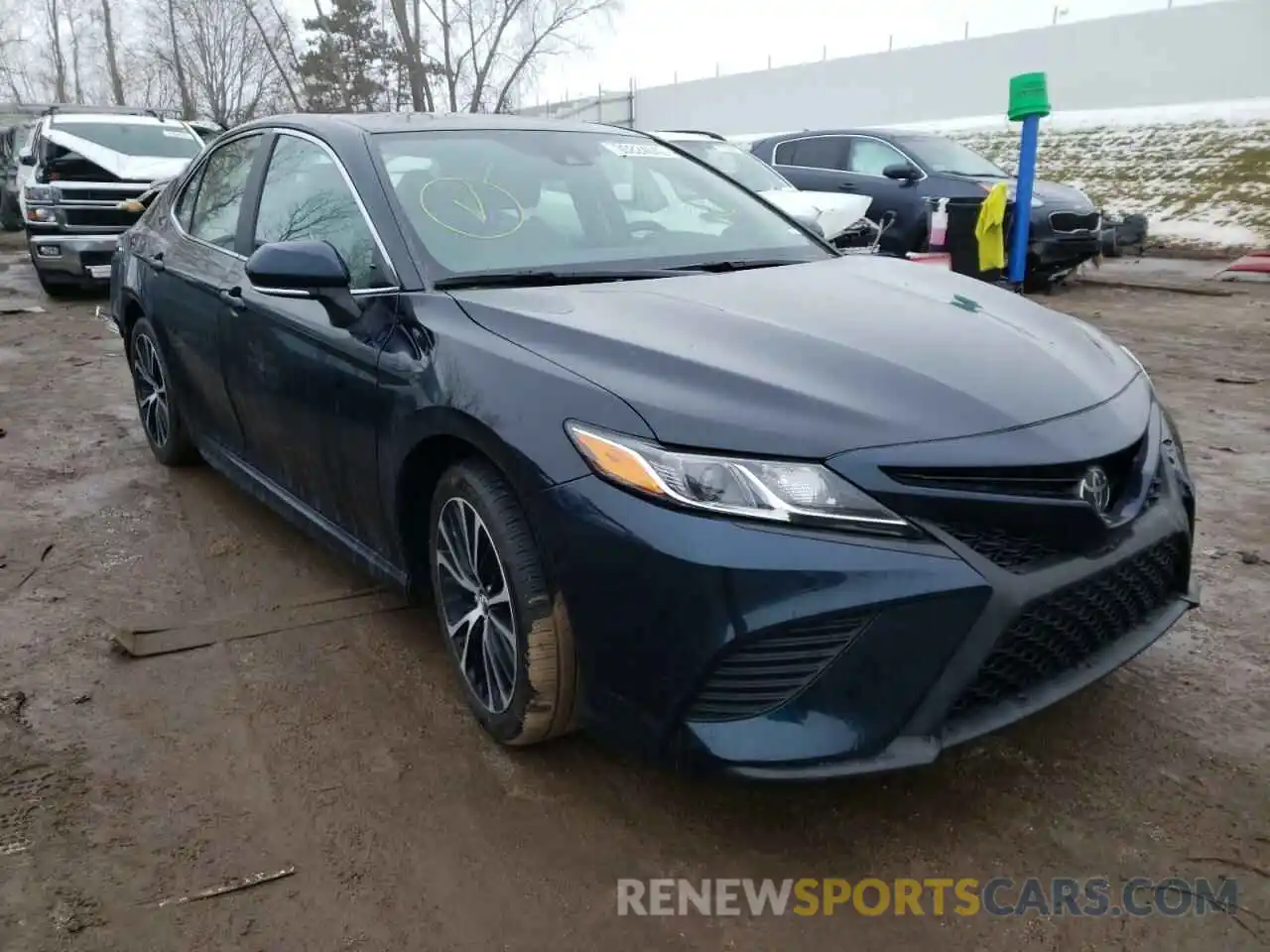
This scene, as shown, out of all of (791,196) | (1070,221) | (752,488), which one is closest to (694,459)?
(752,488)

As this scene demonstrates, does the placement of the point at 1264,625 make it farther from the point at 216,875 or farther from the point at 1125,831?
the point at 216,875

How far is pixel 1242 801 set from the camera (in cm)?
227

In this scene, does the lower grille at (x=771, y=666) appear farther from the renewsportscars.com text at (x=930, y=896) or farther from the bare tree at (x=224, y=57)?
the bare tree at (x=224, y=57)

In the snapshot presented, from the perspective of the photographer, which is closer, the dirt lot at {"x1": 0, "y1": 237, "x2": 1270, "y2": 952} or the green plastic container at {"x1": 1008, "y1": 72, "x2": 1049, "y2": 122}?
the dirt lot at {"x1": 0, "y1": 237, "x2": 1270, "y2": 952}

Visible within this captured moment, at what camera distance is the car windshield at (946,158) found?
10414mm

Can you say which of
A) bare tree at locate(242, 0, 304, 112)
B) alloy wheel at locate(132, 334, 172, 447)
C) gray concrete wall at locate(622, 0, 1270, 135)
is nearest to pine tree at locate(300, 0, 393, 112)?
bare tree at locate(242, 0, 304, 112)

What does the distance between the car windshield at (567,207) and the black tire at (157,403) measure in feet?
6.50

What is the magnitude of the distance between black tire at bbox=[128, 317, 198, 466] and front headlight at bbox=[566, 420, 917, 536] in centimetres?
315

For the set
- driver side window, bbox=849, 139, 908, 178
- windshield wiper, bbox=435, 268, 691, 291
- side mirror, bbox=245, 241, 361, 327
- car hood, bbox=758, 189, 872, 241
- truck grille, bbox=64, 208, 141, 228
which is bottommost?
windshield wiper, bbox=435, 268, 691, 291

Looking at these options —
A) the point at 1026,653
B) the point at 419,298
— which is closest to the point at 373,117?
the point at 419,298

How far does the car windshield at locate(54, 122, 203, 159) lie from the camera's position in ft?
37.1

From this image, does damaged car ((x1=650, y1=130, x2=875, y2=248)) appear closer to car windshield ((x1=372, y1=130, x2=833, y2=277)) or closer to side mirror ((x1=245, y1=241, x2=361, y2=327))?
car windshield ((x1=372, y1=130, x2=833, y2=277))

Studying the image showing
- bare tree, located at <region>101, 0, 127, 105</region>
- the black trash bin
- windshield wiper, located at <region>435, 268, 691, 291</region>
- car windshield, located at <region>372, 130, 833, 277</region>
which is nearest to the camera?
windshield wiper, located at <region>435, 268, 691, 291</region>

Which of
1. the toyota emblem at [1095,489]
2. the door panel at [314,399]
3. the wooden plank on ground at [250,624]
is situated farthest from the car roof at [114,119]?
the toyota emblem at [1095,489]
